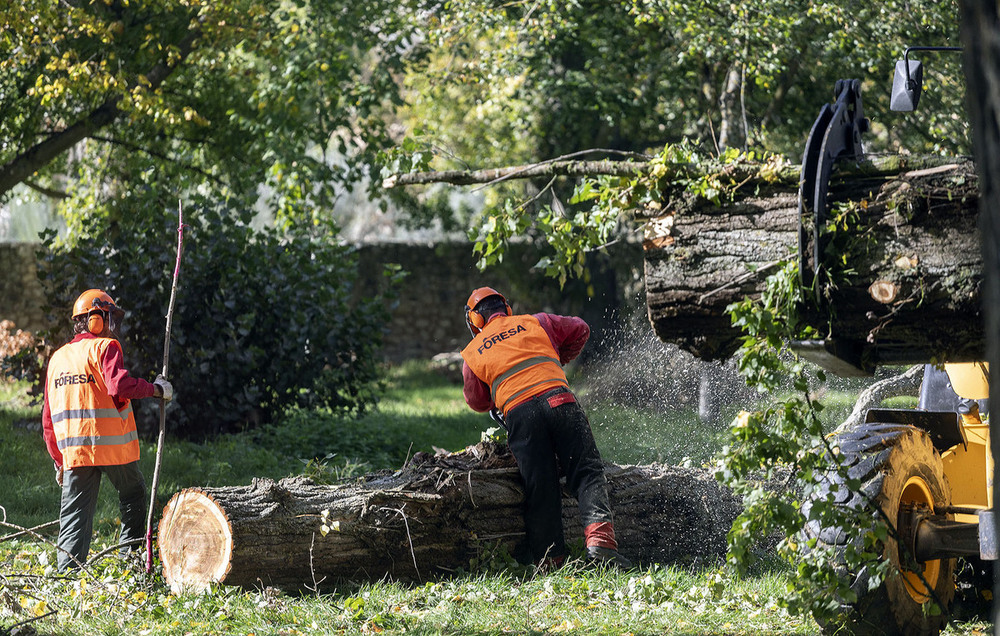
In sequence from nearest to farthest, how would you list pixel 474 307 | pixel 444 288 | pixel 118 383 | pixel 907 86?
1. pixel 907 86
2. pixel 118 383
3. pixel 474 307
4. pixel 444 288

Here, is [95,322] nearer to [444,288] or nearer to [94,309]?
[94,309]

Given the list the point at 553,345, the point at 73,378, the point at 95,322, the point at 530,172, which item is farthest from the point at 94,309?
the point at 530,172

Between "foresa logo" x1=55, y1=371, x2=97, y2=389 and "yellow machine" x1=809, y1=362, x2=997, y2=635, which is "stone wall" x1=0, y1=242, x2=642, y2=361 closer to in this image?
"foresa logo" x1=55, y1=371, x2=97, y2=389

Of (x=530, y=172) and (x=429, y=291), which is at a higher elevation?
(x=530, y=172)

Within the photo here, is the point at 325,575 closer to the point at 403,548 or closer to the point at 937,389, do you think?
the point at 403,548

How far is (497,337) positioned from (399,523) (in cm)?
128

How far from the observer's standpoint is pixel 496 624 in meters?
5.19

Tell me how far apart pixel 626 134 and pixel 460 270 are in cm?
508

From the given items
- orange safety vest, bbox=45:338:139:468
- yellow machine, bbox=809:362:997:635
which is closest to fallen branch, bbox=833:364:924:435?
yellow machine, bbox=809:362:997:635

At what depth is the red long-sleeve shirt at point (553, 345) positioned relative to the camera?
6535 mm

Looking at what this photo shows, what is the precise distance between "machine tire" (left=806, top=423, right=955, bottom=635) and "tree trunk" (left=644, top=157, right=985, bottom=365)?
2.59 ft

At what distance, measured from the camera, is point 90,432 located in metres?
6.22

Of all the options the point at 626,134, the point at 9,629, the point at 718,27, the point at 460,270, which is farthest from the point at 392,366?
the point at 9,629

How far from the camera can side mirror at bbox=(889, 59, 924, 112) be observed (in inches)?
168
